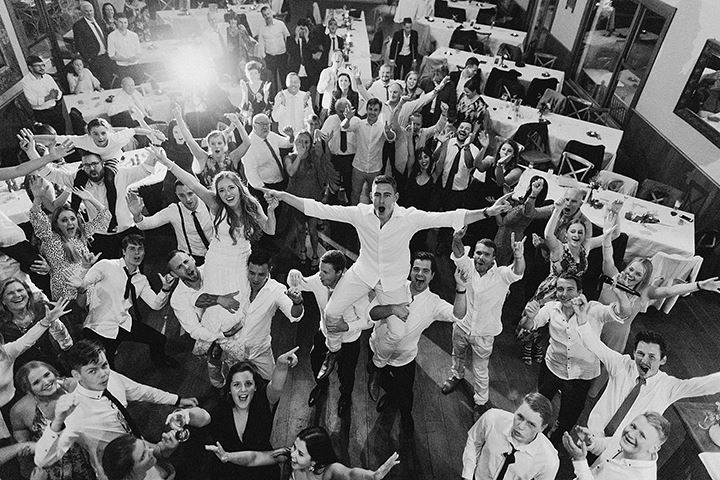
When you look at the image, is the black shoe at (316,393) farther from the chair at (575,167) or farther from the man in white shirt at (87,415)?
the chair at (575,167)

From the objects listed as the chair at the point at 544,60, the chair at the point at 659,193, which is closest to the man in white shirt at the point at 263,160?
the chair at the point at 659,193

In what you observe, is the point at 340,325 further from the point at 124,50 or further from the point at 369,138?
the point at 124,50

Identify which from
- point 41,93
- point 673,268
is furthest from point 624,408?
point 41,93

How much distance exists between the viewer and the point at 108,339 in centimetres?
320

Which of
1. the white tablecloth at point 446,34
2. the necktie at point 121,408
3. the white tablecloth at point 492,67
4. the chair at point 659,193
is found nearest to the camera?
the necktie at point 121,408

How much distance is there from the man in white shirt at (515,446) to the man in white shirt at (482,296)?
3.08 feet

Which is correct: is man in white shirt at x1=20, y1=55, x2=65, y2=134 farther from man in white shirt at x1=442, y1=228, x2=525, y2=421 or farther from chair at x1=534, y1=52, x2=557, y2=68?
chair at x1=534, y1=52, x2=557, y2=68

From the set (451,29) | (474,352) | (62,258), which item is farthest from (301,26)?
(474,352)

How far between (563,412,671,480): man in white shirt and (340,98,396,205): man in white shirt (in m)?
3.10

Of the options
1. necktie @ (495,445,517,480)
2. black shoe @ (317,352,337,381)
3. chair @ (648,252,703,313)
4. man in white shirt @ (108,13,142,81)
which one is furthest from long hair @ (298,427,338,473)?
man in white shirt @ (108,13,142,81)

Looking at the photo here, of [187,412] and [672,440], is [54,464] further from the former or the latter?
[672,440]

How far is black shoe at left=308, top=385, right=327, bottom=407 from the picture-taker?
3.53 m

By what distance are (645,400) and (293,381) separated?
7.56ft

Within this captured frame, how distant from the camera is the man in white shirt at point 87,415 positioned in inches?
92.0
